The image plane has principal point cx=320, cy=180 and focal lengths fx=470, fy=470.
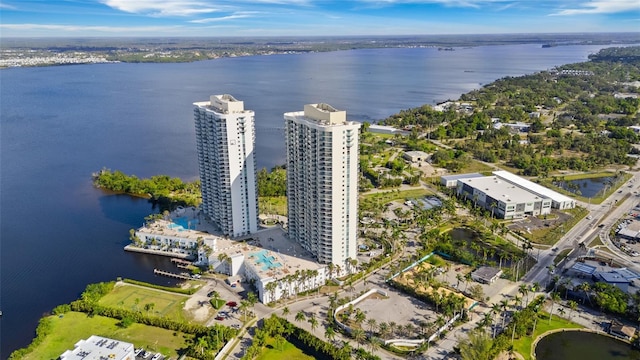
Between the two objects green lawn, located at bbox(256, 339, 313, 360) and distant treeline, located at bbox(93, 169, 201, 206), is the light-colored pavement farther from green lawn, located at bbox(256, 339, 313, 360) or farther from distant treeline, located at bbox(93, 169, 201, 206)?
distant treeline, located at bbox(93, 169, 201, 206)

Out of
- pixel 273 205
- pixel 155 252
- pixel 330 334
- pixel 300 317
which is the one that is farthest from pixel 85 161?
pixel 330 334

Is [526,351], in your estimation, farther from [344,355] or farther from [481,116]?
[481,116]

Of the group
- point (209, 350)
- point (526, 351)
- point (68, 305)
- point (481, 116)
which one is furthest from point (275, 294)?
point (481, 116)

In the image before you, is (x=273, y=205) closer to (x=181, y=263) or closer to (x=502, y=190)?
(x=181, y=263)

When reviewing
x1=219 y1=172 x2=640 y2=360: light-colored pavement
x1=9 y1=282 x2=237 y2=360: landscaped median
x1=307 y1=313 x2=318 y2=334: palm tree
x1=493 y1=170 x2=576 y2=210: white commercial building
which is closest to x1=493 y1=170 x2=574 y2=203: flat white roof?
x1=493 y1=170 x2=576 y2=210: white commercial building

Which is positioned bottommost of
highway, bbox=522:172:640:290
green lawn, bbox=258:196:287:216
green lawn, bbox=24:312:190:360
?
green lawn, bbox=24:312:190:360

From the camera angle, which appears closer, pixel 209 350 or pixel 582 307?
pixel 209 350
